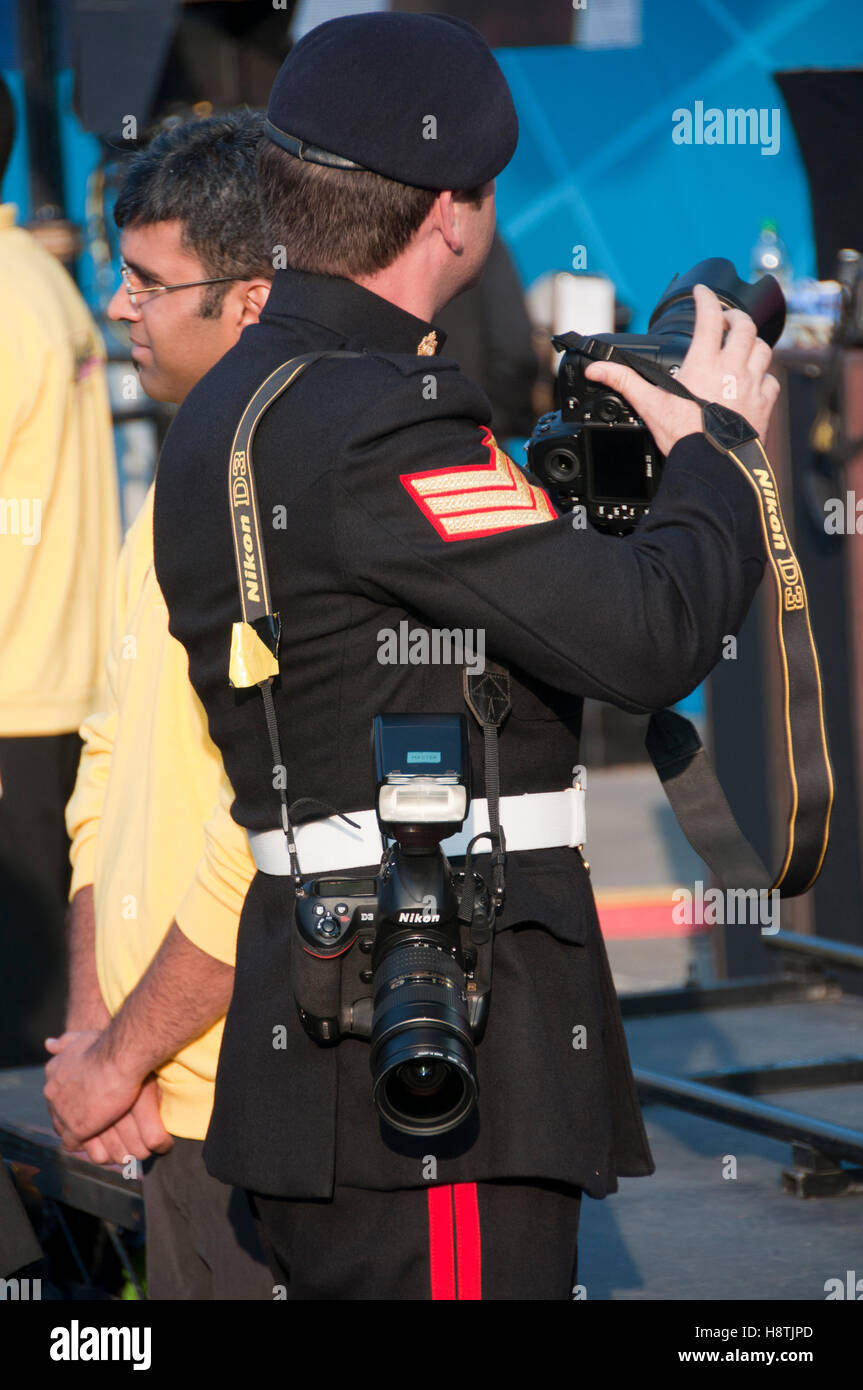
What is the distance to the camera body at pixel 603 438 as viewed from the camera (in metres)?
1.90

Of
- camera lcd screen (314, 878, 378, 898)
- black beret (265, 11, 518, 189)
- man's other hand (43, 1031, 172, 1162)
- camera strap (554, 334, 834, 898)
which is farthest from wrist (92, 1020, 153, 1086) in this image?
black beret (265, 11, 518, 189)

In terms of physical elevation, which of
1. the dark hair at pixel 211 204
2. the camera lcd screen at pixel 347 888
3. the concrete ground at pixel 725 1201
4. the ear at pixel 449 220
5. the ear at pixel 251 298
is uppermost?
the dark hair at pixel 211 204

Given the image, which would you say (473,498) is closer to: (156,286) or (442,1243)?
(442,1243)

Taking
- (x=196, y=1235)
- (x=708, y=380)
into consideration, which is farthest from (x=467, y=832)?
(x=196, y=1235)

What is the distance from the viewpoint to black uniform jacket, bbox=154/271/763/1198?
1.69 meters

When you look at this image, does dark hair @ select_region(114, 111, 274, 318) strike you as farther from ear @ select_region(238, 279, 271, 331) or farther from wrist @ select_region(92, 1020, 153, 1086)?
wrist @ select_region(92, 1020, 153, 1086)

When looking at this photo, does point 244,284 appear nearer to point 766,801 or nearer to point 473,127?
point 473,127

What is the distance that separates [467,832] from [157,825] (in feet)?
2.15

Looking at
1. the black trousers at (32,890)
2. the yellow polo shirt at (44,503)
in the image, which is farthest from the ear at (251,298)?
the black trousers at (32,890)

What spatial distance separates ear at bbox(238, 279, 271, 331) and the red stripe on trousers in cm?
122

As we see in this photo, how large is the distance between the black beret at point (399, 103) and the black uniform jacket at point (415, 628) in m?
0.14

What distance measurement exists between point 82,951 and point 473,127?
1297mm

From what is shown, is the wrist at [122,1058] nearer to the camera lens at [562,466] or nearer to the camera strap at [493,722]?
the camera strap at [493,722]

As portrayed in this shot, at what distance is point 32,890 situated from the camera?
441 centimetres
